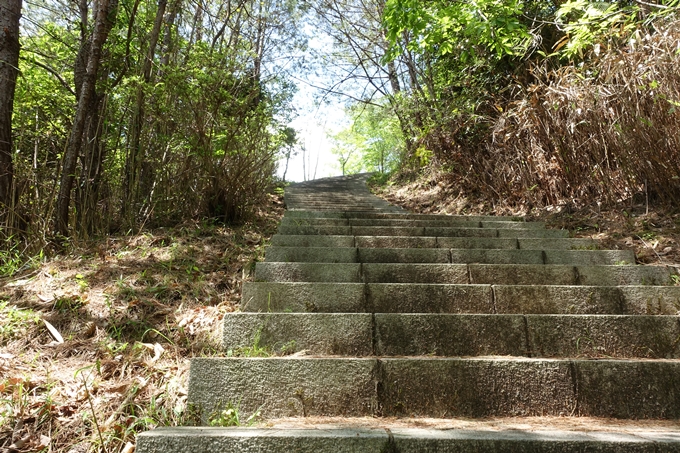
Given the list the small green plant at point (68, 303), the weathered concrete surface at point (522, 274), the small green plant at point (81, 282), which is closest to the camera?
the small green plant at point (68, 303)

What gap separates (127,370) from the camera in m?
2.24

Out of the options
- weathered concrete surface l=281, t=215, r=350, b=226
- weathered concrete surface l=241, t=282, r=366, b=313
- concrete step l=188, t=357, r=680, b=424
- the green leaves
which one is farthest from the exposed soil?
weathered concrete surface l=241, t=282, r=366, b=313

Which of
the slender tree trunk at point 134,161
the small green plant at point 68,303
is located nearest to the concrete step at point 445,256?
the small green plant at point 68,303

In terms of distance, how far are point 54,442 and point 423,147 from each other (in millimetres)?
7084

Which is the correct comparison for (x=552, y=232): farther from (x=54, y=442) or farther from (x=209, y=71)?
(x=54, y=442)

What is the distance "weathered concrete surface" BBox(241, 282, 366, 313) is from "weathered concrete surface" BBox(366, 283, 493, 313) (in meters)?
0.10

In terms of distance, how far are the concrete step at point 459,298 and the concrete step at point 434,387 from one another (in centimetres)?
74

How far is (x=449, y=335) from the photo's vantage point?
96.8 inches

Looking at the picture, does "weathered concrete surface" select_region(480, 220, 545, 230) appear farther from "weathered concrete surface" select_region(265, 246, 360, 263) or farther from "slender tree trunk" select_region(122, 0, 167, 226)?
"slender tree trunk" select_region(122, 0, 167, 226)

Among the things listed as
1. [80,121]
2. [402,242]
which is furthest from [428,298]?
[80,121]

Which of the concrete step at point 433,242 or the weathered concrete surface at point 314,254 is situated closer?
the weathered concrete surface at point 314,254

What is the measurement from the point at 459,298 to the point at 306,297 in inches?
39.0

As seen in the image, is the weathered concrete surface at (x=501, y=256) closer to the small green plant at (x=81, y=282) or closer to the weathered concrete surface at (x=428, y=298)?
the weathered concrete surface at (x=428, y=298)

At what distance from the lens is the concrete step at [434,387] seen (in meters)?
2.05
